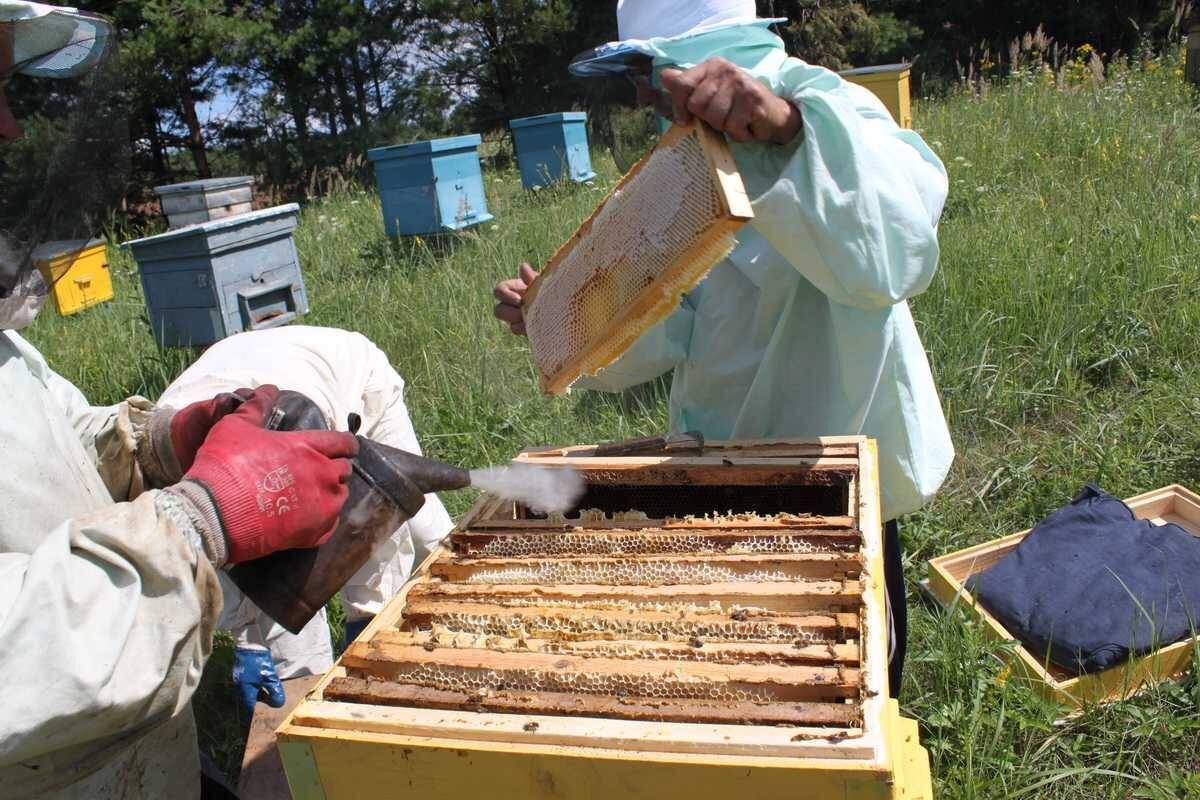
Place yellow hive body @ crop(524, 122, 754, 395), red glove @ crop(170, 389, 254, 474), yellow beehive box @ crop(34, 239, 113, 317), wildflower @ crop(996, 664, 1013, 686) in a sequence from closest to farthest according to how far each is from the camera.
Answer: yellow hive body @ crop(524, 122, 754, 395) < red glove @ crop(170, 389, 254, 474) < wildflower @ crop(996, 664, 1013, 686) < yellow beehive box @ crop(34, 239, 113, 317)

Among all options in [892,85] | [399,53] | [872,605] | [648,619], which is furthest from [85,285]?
[399,53]

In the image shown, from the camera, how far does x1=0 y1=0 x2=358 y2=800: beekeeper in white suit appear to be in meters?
1.15

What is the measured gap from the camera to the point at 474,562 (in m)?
1.50

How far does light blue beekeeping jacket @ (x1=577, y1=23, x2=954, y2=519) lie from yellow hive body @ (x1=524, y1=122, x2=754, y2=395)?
0.15 m

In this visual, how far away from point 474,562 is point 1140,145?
19.7 feet

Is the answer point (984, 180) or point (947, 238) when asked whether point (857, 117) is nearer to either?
point (947, 238)

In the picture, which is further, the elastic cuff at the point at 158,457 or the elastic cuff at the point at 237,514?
the elastic cuff at the point at 158,457

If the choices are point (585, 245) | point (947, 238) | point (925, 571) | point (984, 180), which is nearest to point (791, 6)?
point (984, 180)

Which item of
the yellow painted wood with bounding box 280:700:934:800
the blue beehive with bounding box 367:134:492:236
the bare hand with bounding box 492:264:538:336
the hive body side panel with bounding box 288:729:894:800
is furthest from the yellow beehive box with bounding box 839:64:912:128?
the hive body side panel with bounding box 288:729:894:800

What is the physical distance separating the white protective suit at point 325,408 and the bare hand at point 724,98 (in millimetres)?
1631

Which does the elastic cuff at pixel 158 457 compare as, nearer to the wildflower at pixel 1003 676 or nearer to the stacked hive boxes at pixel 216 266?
the wildflower at pixel 1003 676

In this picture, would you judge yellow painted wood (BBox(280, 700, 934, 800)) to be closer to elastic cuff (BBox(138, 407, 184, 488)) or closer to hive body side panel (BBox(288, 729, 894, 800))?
hive body side panel (BBox(288, 729, 894, 800))

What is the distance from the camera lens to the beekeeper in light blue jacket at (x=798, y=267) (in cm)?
152

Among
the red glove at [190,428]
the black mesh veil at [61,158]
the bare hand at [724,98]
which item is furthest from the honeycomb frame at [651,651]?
the black mesh veil at [61,158]
